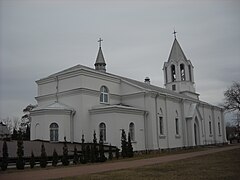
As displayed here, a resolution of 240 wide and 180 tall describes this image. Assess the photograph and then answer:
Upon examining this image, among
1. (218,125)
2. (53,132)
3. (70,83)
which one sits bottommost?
(53,132)

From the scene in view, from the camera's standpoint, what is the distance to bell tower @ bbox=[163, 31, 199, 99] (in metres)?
50.6

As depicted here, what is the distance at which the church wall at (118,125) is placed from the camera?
101 feet

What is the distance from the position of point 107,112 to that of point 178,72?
910 inches

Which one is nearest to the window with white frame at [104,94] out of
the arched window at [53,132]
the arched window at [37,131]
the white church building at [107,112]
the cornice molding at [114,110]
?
Result: the white church building at [107,112]

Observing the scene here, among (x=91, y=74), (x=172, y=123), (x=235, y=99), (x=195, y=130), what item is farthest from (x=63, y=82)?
(x=235, y=99)

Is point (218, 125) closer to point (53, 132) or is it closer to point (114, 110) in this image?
point (114, 110)

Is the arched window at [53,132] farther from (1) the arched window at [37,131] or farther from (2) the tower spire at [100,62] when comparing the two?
(2) the tower spire at [100,62]

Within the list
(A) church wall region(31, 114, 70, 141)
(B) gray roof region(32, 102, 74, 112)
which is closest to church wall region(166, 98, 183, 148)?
(B) gray roof region(32, 102, 74, 112)

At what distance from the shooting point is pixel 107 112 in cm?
3148

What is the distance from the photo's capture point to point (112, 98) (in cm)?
3662

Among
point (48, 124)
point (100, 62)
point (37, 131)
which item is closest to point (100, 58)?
point (100, 62)

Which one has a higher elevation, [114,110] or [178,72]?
[178,72]

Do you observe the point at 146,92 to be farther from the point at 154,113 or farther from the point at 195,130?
the point at 195,130

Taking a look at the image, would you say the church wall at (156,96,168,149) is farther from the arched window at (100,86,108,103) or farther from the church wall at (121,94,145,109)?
the arched window at (100,86,108,103)
